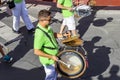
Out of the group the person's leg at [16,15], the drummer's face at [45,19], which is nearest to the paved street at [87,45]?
the person's leg at [16,15]

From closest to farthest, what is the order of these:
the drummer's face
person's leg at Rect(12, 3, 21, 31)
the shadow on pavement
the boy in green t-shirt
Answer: the drummer's face, the shadow on pavement, the boy in green t-shirt, person's leg at Rect(12, 3, 21, 31)

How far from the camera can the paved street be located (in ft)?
29.0

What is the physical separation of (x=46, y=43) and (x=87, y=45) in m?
3.47

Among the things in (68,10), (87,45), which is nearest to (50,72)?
Result: (68,10)

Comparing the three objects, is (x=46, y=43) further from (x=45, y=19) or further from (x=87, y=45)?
(x=87, y=45)

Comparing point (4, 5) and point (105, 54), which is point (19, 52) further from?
point (4, 5)

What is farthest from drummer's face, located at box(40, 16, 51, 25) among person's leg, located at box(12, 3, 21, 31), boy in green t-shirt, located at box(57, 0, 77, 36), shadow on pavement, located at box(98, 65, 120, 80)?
person's leg, located at box(12, 3, 21, 31)

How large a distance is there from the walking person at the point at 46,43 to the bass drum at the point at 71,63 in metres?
0.20

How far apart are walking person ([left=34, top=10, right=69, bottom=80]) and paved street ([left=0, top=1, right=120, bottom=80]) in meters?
1.52

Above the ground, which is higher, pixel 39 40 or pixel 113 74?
pixel 39 40

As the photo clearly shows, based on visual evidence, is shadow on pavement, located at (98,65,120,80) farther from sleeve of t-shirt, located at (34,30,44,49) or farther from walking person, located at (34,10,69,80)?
sleeve of t-shirt, located at (34,30,44,49)

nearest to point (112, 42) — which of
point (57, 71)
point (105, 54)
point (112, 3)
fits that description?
point (105, 54)

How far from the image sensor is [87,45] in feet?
33.8

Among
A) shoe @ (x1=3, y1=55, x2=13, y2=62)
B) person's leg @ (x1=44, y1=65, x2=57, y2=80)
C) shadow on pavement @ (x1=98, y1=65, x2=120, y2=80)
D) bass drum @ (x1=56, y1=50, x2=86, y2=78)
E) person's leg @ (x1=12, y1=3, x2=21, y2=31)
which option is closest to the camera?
person's leg @ (x1=44, y1=65, x2=57, y2=80)
